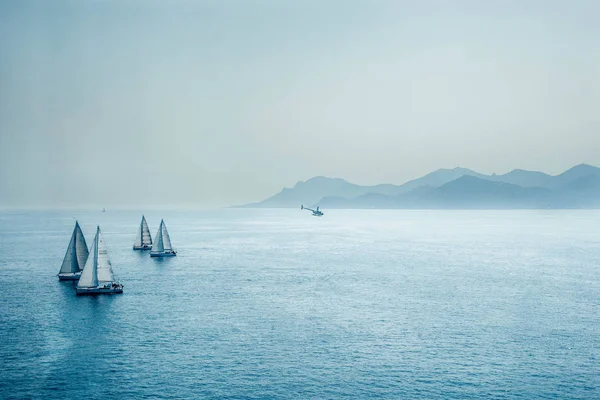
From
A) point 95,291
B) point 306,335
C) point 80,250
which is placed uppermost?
point 80,250

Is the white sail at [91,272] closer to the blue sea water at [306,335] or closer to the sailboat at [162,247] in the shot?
the blue sea water at [306,335]

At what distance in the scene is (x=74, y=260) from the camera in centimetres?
10194

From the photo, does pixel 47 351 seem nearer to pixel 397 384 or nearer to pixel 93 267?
pixel 93 267

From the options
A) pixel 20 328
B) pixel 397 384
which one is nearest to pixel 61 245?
pixel 20 328

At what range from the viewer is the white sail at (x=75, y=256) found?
101000 millimetres

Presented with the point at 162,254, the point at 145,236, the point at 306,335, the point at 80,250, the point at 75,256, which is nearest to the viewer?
the point at 306,335

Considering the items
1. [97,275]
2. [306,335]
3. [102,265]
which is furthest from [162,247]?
[306,335]

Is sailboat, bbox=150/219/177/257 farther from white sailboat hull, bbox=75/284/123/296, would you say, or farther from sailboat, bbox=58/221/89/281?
white sailboat hull, bbox=75/284/123/296

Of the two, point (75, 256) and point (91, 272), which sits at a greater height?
point (75, 256)

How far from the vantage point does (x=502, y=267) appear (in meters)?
123

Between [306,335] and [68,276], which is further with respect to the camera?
[68,276]

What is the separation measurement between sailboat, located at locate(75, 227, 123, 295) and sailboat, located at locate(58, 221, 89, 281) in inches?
539

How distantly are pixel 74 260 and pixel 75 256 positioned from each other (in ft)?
2.81

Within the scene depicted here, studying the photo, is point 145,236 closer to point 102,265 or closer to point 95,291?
point 102,265
